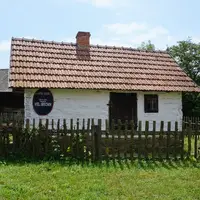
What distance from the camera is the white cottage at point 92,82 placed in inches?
558

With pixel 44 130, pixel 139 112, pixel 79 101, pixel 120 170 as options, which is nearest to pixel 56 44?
pixel 79 101

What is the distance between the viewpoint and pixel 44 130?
32.9 feet

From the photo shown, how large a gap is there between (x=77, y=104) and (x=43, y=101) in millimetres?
1626

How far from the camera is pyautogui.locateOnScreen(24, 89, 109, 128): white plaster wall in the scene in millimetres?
14438

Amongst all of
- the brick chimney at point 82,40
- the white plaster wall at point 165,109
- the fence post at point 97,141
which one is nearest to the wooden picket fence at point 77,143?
the fence post at point 97,141

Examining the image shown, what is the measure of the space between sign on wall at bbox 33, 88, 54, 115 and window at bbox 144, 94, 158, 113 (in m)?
4.83

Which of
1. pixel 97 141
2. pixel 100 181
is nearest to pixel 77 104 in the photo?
pixel 97 141

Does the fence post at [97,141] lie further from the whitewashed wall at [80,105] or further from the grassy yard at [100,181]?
the whitewashed wall at [80,105]

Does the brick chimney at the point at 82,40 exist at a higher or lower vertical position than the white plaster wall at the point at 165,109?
higher

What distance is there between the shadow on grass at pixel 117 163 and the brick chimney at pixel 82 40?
9.22 meters

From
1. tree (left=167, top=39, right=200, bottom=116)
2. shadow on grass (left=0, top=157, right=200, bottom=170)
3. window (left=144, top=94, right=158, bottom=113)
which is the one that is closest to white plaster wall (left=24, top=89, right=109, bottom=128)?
window (left=144, top=94, right=158, bottom=113)

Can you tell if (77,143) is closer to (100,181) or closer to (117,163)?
(117,163)

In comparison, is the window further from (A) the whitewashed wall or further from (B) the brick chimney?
(B) the brick chimney

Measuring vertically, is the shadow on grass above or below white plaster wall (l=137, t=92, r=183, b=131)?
below
